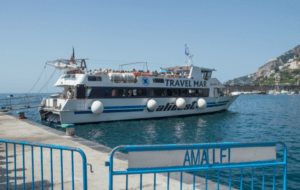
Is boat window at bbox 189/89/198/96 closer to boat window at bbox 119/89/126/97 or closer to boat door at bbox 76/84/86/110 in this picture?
boat window at bbox 119/89/126/97

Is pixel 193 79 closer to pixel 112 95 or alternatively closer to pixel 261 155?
pixel 112 95

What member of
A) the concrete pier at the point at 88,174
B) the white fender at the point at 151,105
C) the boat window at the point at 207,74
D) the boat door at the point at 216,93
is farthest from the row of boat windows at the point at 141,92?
the concrete pier at the point at 88,174

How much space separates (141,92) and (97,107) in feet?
15.3

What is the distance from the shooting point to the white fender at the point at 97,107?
18484mm

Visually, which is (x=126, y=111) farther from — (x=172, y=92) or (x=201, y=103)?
(x=201, y=103)

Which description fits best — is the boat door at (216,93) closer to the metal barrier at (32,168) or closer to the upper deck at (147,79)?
the upper deck at (147,79)

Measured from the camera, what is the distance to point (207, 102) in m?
25.9

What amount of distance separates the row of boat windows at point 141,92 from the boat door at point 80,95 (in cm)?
57

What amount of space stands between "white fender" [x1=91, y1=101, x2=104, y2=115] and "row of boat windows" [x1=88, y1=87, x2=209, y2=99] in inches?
28.7

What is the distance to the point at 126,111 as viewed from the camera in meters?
20.7

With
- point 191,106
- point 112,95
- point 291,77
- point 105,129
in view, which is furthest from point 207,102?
point 291,77

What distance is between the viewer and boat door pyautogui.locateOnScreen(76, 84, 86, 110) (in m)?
18.3

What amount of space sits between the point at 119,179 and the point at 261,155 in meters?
3.28

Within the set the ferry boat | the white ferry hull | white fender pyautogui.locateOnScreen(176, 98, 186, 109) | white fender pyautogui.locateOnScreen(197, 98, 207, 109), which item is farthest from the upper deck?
white fender pyautogui.locateOnScreen(197, 98, 207, 109)
